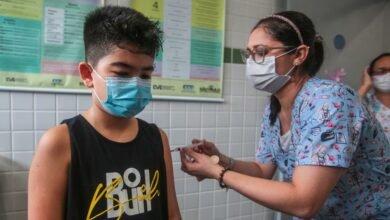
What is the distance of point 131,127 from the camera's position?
112 centimetres

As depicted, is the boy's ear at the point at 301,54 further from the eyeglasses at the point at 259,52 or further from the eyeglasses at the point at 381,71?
A: the eyeglasses at the point at 381,71

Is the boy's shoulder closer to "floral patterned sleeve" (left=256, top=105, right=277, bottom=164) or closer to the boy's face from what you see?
the boy's face

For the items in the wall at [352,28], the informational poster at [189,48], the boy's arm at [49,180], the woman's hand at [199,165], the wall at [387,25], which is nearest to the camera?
the boy's arm at [49,180]

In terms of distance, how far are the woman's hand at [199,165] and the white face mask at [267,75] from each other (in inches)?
14.0

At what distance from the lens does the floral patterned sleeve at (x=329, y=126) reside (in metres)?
1.02

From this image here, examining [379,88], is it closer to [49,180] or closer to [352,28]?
[352,28]

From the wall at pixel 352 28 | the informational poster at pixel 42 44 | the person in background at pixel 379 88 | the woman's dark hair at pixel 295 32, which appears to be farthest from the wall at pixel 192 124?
the person in background at pixel 379 88

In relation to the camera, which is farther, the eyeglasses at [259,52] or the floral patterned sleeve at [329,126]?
the eyeglasses at [259,52]

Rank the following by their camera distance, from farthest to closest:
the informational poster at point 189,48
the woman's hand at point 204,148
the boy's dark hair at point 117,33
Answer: the informational poster at point 189,48 < the woman's hand at point 204,148 < the boy's dark hair at point 117,33

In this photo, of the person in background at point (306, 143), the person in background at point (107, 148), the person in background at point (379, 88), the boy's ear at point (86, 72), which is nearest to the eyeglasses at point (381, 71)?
the person in background at point (379, 88)

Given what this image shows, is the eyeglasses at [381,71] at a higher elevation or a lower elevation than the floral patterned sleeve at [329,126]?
higher

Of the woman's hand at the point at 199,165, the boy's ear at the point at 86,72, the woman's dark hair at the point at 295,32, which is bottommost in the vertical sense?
the woman's hand at the point at 199,165

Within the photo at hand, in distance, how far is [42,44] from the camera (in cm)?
147

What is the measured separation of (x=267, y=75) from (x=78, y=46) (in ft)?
2.78
